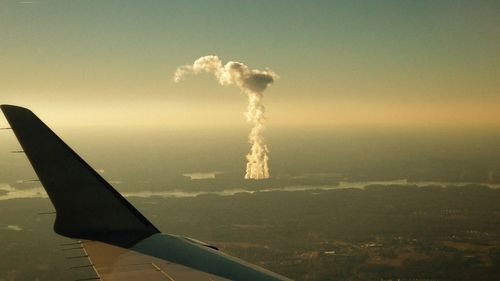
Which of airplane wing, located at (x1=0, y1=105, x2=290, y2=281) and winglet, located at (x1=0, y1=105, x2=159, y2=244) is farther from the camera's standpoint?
winglet, located at (x1=0, y1=105, x2=159, y2=244)

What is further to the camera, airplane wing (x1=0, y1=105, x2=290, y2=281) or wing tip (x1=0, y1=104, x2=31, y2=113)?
wing tip (x1=0, y1=104, x2=31, y2=113)

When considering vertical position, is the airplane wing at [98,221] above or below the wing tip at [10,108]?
below

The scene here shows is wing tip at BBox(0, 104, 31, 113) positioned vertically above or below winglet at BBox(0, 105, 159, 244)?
above

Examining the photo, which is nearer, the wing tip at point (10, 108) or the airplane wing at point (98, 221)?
the airplane wing at point (98, 221)

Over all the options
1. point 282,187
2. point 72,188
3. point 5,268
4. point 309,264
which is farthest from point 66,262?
point 282,187

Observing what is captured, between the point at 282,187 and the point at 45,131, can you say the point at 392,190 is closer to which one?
the point at 282,187

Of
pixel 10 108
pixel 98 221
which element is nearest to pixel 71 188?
pixel 98 221
